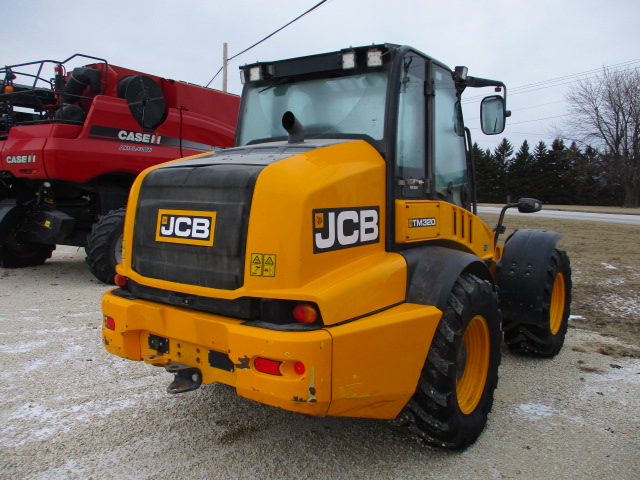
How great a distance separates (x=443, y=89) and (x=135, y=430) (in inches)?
119

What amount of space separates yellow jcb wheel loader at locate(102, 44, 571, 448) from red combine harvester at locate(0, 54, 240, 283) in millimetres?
4161

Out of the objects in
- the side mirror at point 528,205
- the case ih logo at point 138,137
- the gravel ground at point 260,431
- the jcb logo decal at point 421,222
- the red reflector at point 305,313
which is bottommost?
the gravel ground at point 260,431

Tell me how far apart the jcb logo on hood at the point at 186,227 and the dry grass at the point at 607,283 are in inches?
157

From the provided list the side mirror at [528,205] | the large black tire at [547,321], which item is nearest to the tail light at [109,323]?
the large black tire at [547,321]

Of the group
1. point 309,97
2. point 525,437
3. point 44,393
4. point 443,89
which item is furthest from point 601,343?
point 44,393

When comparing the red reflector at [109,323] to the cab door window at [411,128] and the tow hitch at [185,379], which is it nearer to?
the tow hitch at [185,379]

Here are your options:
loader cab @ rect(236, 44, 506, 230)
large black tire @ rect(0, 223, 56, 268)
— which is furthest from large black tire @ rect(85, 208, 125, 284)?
loader cab @ rect(236, 44, 506, 230)

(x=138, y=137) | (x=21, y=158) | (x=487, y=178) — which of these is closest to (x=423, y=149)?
(x=138, y=137)

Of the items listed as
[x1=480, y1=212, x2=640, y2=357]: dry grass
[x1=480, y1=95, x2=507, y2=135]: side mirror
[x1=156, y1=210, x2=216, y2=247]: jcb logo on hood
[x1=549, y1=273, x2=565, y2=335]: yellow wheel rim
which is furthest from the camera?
[x1=480, y1=212, x2=640, y2=357]: dry grass

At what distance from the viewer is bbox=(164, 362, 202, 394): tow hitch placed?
2.80m

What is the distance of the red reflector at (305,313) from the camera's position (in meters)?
2.46

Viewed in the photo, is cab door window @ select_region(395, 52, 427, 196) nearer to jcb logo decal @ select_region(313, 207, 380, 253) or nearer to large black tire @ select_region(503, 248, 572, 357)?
jcb logo decal @ select_region(313, 207, 380, 253)

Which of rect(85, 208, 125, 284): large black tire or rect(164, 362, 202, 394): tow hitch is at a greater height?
rect(85, 208, 125, 284): large black tire

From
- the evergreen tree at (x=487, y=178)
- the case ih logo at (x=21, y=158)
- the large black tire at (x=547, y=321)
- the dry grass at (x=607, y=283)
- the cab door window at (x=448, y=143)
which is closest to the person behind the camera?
the cab door window at (x=448, y=143)
